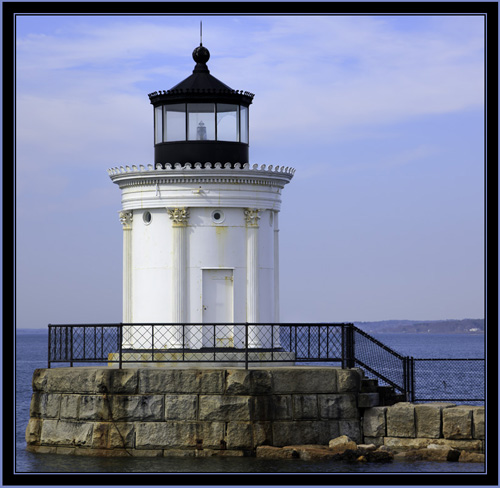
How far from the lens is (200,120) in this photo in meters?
24.4

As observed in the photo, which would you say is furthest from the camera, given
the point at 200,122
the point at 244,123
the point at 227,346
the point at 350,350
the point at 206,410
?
the point at 244,123

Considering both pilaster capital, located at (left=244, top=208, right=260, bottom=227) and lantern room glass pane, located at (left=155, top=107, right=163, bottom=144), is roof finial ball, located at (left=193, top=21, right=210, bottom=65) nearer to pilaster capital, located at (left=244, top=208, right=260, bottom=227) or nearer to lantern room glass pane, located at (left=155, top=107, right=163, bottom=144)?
lantern room glass pane, located at (left=155, top=107, right=163, bottom=144)

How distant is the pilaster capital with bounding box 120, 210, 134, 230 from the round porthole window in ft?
5.94

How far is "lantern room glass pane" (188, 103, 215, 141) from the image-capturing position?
2433cm

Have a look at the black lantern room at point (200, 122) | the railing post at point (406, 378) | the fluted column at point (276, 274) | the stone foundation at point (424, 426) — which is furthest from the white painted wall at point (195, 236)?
the stone foundation at point (424, 426)

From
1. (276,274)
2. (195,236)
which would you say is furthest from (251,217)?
(276,274)

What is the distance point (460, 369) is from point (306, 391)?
4048 cm

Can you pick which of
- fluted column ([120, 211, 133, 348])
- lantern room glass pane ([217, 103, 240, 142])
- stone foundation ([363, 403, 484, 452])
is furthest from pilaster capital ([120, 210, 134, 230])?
stone foundation ([363, 403, 484, 452])

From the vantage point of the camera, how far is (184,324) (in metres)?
22.4

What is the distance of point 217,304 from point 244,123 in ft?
12.6

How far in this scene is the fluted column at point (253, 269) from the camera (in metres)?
23.8

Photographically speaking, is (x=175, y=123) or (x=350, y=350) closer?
(x=350, y=350)

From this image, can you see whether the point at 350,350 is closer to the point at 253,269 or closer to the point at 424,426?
the point at 424,426

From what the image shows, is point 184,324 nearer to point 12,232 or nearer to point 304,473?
point 304,473
